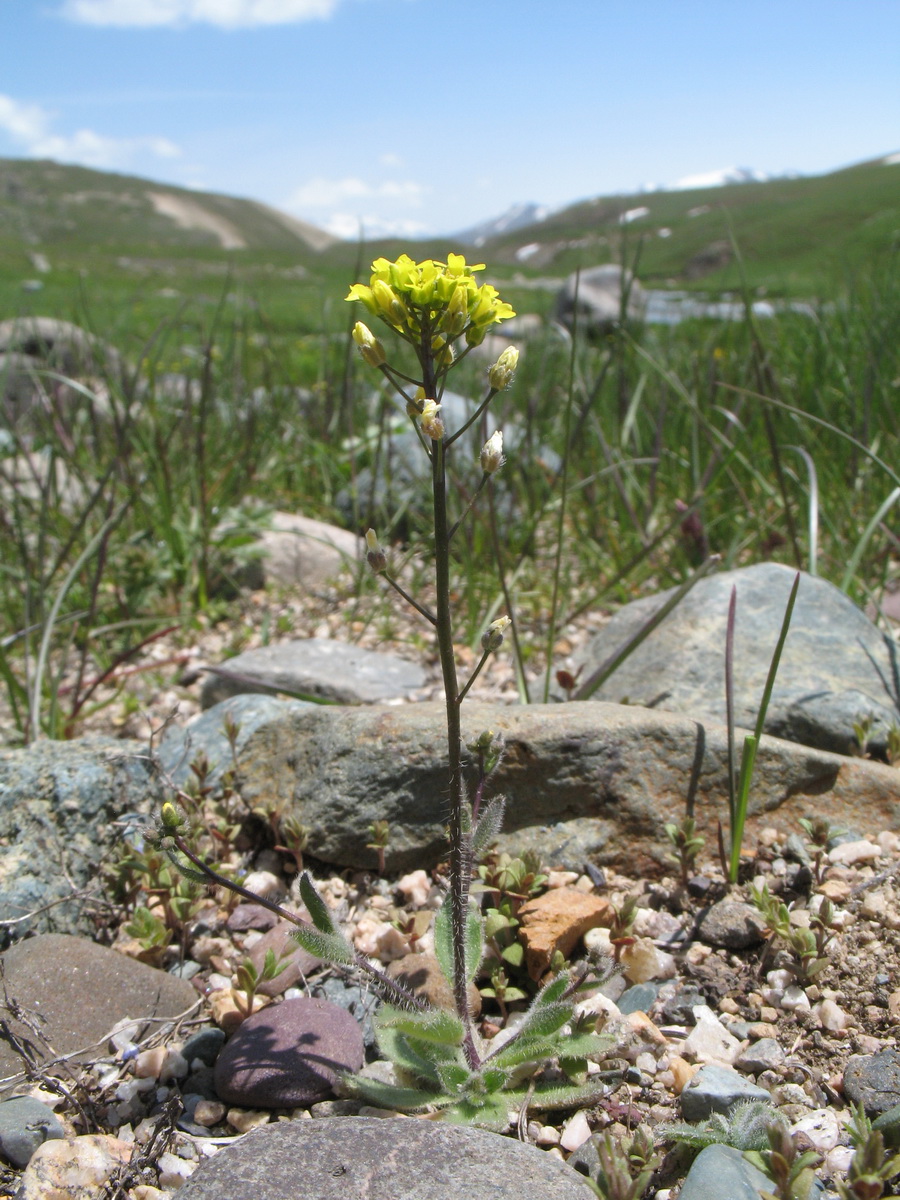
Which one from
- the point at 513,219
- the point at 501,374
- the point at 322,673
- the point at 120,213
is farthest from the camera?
the point at 513,219

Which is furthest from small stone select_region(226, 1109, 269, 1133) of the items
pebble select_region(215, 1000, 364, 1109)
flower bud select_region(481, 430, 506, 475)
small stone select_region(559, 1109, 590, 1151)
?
flower bud select_region(481, 430, 506, 475)

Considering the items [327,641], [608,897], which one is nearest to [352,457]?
[327,641]

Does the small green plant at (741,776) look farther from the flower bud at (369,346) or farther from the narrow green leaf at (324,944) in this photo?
the flower bud at (369,346)

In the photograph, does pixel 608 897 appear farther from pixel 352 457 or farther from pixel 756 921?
pixel 352 457

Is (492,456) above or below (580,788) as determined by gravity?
above

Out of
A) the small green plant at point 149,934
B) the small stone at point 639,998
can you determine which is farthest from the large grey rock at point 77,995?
the small stone at point 639,998

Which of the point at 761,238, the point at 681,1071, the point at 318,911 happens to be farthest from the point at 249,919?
the point at 761,238

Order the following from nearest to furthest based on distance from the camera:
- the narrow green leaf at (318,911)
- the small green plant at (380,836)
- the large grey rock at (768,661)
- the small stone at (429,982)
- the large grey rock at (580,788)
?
1. the narrow green leaf at (318,911)
2. the small stone at (429,982)
3. the small green plant at (380,836)
4. the large grey rock at (580,788)
5. the large grey rock at (768,661)

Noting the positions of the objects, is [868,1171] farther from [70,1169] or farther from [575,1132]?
[70,1169]
